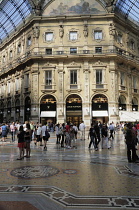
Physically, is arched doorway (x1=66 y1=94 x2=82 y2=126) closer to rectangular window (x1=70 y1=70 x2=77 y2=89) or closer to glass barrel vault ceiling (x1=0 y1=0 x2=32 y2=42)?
rectangular window (x1=70 y1=70 x2=77 y2=89)

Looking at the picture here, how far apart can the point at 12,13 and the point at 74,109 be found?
22.6m

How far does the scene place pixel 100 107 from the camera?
102 ft

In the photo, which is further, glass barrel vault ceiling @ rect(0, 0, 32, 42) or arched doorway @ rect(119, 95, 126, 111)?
glass barrel vault ceiling @ rect(0, 0, 32, 42)

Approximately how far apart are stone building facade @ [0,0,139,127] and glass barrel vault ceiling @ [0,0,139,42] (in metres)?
2.34

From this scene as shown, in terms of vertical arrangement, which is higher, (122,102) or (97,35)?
(97,35)

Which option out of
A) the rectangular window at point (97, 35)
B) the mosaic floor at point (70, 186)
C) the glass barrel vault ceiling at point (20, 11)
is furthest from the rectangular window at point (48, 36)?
the mosaic floor at point (70, 186)

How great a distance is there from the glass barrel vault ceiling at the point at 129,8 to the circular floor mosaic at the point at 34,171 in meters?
32.9

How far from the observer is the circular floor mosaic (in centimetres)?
659

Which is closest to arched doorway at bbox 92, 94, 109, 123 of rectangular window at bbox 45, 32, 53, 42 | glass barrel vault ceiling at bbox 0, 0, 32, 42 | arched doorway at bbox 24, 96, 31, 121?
arched doorway at bbox 24, 96, 31, 121

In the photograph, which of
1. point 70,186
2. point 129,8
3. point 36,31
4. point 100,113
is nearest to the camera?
point 70,186

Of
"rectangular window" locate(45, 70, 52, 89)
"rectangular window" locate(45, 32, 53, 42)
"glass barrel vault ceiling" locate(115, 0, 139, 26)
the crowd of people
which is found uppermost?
"glass barrel vault ceiling" locate(115, 0, 139, 26)

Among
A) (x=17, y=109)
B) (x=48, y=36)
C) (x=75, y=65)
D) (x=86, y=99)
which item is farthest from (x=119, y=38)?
(x=17, y=109)

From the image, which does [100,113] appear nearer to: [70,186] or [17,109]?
[17,109]

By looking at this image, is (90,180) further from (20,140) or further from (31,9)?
(31,9)
